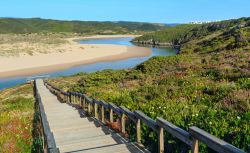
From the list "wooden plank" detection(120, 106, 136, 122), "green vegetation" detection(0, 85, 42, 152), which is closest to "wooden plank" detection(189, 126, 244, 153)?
"wooden plank" detection(120, 106, 136, 122)

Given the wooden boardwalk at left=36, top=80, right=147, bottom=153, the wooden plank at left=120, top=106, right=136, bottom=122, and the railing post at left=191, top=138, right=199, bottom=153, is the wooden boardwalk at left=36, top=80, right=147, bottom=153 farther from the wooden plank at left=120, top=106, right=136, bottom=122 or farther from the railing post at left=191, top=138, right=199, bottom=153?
the railing post at left=191, top=138, right=199, bottom=153

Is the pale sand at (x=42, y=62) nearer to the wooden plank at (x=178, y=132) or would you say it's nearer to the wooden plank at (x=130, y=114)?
the wooden plank at (x=130, y=114)

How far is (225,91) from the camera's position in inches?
489

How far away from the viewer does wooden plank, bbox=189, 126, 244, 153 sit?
465 cm

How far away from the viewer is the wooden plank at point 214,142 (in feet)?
15.2

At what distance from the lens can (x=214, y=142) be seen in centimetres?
502

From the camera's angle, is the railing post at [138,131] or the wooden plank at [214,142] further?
the railing post at [138,131]

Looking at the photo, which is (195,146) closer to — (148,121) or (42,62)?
(148,121)

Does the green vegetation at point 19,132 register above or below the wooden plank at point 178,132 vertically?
below

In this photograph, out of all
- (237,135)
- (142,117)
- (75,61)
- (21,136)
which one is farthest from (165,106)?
(75,61)

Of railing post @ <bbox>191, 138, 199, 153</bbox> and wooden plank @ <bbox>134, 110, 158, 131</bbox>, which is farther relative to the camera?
wooden plank @ <bbox>134, 110, 158, 131</bbox>

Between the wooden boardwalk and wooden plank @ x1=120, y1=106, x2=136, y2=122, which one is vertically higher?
wooden plank @ x1=120, y1=106, x2=136, y2=122

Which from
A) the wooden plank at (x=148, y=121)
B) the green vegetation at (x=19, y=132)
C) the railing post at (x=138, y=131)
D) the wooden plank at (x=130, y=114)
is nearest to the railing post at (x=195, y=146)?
the wooden plank at (x=148, y=121)

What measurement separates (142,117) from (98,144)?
1302mm
